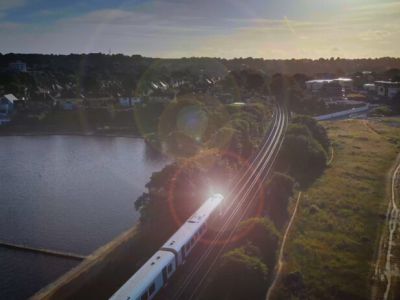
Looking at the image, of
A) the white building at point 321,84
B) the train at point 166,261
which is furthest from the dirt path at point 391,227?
the white building at point 321,84

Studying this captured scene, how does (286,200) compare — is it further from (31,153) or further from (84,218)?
(31,153)

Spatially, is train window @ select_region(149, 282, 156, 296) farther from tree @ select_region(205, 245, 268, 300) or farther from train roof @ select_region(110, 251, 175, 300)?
tree @ select_region(205, 245, 268, 300)

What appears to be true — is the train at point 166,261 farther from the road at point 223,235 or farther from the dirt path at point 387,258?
the dirt path at point 387,258

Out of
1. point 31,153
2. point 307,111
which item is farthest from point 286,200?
point 307,111

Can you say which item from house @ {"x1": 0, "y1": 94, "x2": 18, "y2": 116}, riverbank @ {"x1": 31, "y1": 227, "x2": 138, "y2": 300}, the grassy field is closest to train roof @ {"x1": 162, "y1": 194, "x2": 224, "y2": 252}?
riverbank @ {"x1": 31, "y1": 227, "x2": 138, "y2": 300}

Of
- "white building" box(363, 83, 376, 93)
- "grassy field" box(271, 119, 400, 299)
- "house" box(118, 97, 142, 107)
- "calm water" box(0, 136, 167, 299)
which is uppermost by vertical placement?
"white building" box(363, 83, 376, 93)

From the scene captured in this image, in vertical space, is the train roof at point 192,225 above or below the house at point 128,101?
below
